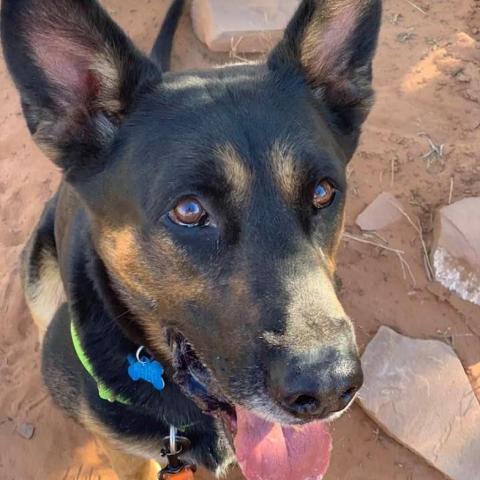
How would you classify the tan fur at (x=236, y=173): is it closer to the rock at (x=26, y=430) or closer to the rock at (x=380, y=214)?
the rock at (x=380, y=214)

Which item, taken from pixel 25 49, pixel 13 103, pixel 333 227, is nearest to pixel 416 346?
pixel 333 227

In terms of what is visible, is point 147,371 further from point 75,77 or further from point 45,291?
point 45,291

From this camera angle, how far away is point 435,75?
5.84 meters

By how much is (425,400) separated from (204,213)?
2283mm

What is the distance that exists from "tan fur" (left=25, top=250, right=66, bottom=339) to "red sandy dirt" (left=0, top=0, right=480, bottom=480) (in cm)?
35

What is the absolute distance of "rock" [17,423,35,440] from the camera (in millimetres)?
4445

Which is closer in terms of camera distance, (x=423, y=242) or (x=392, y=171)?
(x=423, y=242)

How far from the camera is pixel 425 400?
4.25 m

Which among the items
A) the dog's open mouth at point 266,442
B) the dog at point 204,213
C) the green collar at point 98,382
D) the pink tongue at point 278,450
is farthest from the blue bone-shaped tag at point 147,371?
the pink tongue at point 278,450

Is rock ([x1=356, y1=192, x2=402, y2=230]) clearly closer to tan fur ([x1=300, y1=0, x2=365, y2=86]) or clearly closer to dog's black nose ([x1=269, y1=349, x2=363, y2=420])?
tan fur ([x1=300, y1=0, x2=365, y2=86])

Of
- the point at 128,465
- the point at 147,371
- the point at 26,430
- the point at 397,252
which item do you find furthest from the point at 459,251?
the point at 26,430

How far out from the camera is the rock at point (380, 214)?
4906 millimetres

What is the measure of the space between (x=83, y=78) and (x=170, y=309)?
1.00m

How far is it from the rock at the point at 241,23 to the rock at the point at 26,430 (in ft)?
11.3
